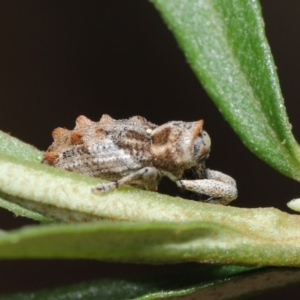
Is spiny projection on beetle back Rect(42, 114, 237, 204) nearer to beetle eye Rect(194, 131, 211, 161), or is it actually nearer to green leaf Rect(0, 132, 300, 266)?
beetle eye Rect(194, 131, 211, 161)

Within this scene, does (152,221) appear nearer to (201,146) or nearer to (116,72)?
(201,146)

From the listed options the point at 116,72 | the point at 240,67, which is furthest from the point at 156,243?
the point at 116,72

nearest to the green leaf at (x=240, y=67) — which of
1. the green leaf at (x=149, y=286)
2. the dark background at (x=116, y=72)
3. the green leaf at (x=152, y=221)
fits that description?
the green leaf at (x=152, y=221)

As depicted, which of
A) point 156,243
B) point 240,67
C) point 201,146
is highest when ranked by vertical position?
point 240,67

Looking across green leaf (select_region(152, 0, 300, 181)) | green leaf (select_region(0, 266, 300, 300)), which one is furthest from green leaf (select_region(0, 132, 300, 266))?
green leaf (select_region(152, 0, 300, 181))

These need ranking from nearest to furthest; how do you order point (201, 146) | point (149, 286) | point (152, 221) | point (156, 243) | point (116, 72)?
point (156, 243) < point (152, 221) < point (149, 286) < point (201, 146) < point (116, 72)

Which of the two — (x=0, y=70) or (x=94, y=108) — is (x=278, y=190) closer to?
(x=94, y=108)

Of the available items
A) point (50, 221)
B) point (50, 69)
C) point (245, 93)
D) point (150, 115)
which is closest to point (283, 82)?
point (150, 115)

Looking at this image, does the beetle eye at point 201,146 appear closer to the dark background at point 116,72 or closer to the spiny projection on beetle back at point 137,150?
the spiny projection on beetle back at point 137,150
